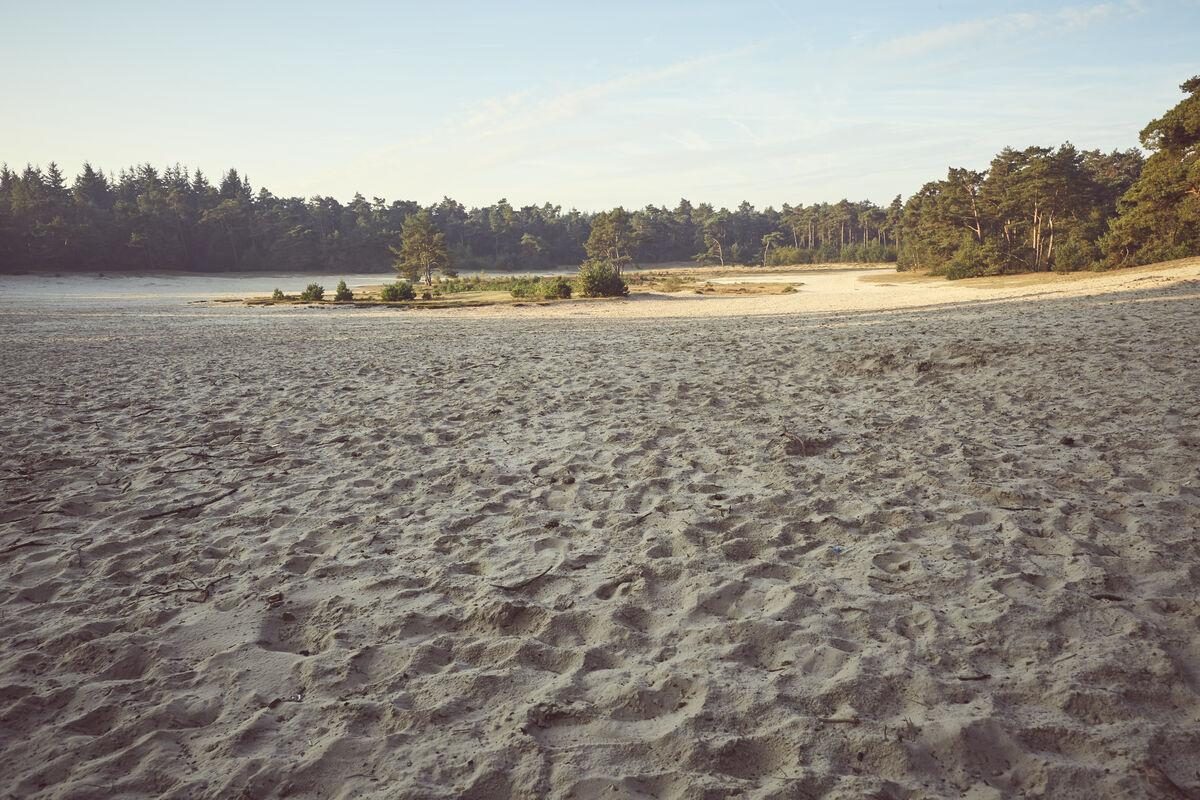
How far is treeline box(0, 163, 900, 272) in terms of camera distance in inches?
2378

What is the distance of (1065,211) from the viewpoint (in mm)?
37938

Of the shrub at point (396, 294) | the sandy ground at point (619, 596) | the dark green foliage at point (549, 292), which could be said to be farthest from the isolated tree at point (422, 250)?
the sandy ground at point (619, 596)

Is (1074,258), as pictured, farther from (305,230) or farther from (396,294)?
(305,230)

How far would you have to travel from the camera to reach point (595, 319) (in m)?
19.5

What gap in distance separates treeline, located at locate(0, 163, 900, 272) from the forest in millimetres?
184

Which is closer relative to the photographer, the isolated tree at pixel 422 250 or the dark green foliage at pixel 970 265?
the dark green foliage at pixel 970 265

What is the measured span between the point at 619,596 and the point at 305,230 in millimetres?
79722

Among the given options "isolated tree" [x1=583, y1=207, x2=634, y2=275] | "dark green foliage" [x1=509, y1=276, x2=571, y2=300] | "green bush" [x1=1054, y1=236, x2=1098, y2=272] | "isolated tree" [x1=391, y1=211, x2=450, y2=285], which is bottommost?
"dark green foliage" [x1=509, y1=276, x2=571, y2=300]

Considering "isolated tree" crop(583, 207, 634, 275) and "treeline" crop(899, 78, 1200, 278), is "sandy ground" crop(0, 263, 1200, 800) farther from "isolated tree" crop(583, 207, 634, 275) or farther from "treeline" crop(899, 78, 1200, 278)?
→ "isolated tree" crop(583, 207, 634, 275)

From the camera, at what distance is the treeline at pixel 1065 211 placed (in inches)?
1009

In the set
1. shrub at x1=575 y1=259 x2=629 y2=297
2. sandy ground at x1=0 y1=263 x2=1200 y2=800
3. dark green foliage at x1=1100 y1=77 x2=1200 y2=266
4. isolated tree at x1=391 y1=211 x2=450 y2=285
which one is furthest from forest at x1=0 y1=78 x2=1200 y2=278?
sandy ground at x1=0 y1=263 x2=1200 y2=800

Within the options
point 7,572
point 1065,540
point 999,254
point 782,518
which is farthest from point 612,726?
point 999,254

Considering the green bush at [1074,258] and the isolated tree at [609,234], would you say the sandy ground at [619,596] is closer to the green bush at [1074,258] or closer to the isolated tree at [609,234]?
the green bush at [1074,258]

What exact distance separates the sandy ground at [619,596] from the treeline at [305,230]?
5167 cm
